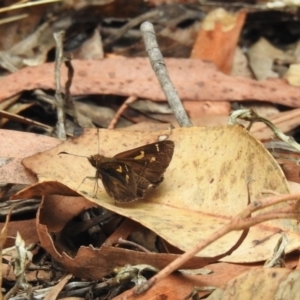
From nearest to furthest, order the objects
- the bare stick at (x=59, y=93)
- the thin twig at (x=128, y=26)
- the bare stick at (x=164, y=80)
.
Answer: the bare stick at (x=164, y=80) → the bare stick at (x=59, y=93) → the thin twig at (x=128, y=26)

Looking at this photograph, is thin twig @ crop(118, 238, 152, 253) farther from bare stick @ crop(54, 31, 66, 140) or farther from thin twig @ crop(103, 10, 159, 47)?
thin twig @ crop(103, 10, 159, 47)

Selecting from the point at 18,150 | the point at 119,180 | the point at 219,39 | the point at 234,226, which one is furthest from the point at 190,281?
the point at 219,39

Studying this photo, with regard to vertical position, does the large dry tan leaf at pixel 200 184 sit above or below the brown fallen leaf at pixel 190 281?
above

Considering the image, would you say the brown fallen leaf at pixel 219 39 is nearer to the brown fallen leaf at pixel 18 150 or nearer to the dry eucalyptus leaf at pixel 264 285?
the brown fallen leaf at pixel 18 150

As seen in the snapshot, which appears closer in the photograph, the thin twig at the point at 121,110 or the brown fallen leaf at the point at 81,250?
the brown fallen leaf at the point at 81,250

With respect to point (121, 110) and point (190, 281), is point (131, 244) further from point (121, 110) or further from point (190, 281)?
point (121, 110)

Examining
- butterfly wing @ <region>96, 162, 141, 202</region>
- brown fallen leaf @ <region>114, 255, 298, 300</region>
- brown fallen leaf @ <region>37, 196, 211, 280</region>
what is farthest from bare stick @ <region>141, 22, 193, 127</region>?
brown fallen leaf @ <region>114, 255, 298, 300</region>

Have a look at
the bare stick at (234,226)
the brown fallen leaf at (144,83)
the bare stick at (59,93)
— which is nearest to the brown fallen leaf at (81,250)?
the bare stick at (234,226)

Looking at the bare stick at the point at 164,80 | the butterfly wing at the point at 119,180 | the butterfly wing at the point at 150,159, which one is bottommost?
the butterfly wing at the point at 119,180
